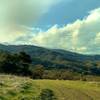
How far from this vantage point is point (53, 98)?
26.6 metres

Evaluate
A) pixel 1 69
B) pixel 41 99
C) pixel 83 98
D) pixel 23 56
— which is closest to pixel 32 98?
pixel 41 99

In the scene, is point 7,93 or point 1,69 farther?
point 1,69

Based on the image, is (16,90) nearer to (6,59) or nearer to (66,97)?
(66,97)

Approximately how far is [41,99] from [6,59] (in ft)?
276

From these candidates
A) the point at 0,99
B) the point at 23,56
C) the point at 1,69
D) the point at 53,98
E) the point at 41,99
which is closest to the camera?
the point at 0,99

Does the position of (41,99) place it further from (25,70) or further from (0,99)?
(25,70)

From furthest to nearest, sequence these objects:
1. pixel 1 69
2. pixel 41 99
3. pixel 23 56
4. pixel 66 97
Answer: pixel 23 56 → pixel 1 69 → pixel 66 97 → pixel 41 99

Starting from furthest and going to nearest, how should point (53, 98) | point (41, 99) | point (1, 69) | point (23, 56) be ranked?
1. point (23, 56)
2. point (1, 69)
3. point (53, 98)
4. point (41, 99)

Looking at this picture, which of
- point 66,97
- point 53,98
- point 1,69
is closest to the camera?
point 53,98

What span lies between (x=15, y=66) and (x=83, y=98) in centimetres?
7882

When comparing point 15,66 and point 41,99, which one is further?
point 15,66

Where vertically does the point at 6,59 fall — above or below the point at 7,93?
above

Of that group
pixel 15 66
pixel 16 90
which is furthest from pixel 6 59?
pixel 16 90

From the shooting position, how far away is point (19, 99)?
24.5 m
